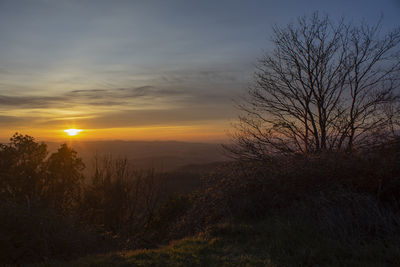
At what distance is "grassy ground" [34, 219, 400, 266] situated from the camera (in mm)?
4844

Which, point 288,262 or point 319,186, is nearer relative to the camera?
point 288,262

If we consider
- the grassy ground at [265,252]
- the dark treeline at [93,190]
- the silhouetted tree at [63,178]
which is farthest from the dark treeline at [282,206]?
the silhouetted tree at [63,178]

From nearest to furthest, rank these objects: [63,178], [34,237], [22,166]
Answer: [34,237] < [22,166] < [63,178]

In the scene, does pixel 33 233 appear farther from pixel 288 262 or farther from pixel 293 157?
pixel 293 157

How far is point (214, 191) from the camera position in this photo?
9.38 meters

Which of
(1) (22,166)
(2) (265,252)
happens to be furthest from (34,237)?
(1) (22,166)

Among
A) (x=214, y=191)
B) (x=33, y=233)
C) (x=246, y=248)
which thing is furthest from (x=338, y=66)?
(x=33, y=233)

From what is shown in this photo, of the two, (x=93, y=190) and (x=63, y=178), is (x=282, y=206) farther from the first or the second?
(x=63, y=178)

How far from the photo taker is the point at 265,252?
545 centimetres

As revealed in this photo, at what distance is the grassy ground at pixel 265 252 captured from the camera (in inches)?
191

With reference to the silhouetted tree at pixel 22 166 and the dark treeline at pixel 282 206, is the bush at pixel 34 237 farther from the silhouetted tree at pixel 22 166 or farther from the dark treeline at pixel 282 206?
the silhouetted tree at pixel 22 166

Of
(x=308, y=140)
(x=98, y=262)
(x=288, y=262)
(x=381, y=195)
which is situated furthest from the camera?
(x=308, y=140)

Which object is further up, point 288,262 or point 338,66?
point 338,66

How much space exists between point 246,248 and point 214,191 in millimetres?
3578
